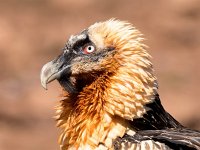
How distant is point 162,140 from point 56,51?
9846mm

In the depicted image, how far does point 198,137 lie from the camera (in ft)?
29.1

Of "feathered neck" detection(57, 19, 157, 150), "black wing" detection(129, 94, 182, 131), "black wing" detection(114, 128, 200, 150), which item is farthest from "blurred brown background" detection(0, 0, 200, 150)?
"black wing" detection(114, 128, 200, 150)

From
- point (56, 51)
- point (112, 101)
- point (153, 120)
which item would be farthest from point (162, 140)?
point (56, 51)

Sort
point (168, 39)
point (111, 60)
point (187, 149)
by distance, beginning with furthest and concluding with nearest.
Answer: point (168, 39) < point (111, 60) < point (187, 149)

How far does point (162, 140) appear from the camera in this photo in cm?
875

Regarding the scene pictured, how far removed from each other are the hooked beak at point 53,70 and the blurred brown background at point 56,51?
6318 mm

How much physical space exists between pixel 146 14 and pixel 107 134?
435 inches

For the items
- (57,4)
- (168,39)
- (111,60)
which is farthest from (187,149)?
(57,4)

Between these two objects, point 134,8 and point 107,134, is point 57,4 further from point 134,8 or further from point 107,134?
point 107,134

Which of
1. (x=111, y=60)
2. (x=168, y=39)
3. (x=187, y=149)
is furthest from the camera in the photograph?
(x=168, y=39)

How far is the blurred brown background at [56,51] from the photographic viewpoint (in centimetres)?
1642

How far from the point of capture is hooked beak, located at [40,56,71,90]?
30.4 ft

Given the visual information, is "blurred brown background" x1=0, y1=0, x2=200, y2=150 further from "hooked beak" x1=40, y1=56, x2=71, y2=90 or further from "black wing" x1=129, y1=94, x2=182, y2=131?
"black wing" x1=129, y1=94, x2=182, y2=131

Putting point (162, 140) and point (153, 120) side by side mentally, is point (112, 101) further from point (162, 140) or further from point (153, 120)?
point (162, 140)
